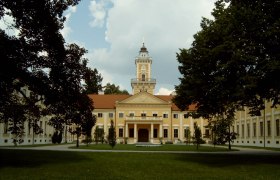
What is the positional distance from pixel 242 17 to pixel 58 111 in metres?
10.1

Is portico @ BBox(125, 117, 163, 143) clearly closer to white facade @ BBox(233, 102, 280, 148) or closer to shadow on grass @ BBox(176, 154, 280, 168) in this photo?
white facade @ BBox(233, 102, 280, 148)

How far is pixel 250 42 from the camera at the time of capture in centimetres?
1916

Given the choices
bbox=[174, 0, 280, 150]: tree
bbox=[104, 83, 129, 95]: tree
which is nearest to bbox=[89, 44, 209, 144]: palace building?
bbox=[104, 83, 129, 95]: tree

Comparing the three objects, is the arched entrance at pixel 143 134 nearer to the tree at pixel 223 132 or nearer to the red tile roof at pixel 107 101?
the red tile roof at pixel 107 101

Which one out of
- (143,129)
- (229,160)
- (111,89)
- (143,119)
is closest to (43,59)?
(229,160)

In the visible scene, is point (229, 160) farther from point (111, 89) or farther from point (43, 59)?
point (111, 89)

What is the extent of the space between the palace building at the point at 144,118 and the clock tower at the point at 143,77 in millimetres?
8371

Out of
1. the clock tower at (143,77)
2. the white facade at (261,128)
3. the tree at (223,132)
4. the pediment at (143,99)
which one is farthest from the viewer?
the clock tower at (143,77)

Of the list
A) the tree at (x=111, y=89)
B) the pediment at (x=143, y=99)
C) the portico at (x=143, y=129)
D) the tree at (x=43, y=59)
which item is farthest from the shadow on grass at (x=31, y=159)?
the tree at (x=111, y=89)

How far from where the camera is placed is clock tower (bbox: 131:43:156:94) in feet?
301

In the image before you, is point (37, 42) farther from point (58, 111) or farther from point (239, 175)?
point (239, 175)

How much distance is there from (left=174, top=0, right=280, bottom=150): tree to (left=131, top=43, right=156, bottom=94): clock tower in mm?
67437

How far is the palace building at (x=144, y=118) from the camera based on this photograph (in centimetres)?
7694

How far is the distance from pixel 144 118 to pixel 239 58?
5827 centimetres
